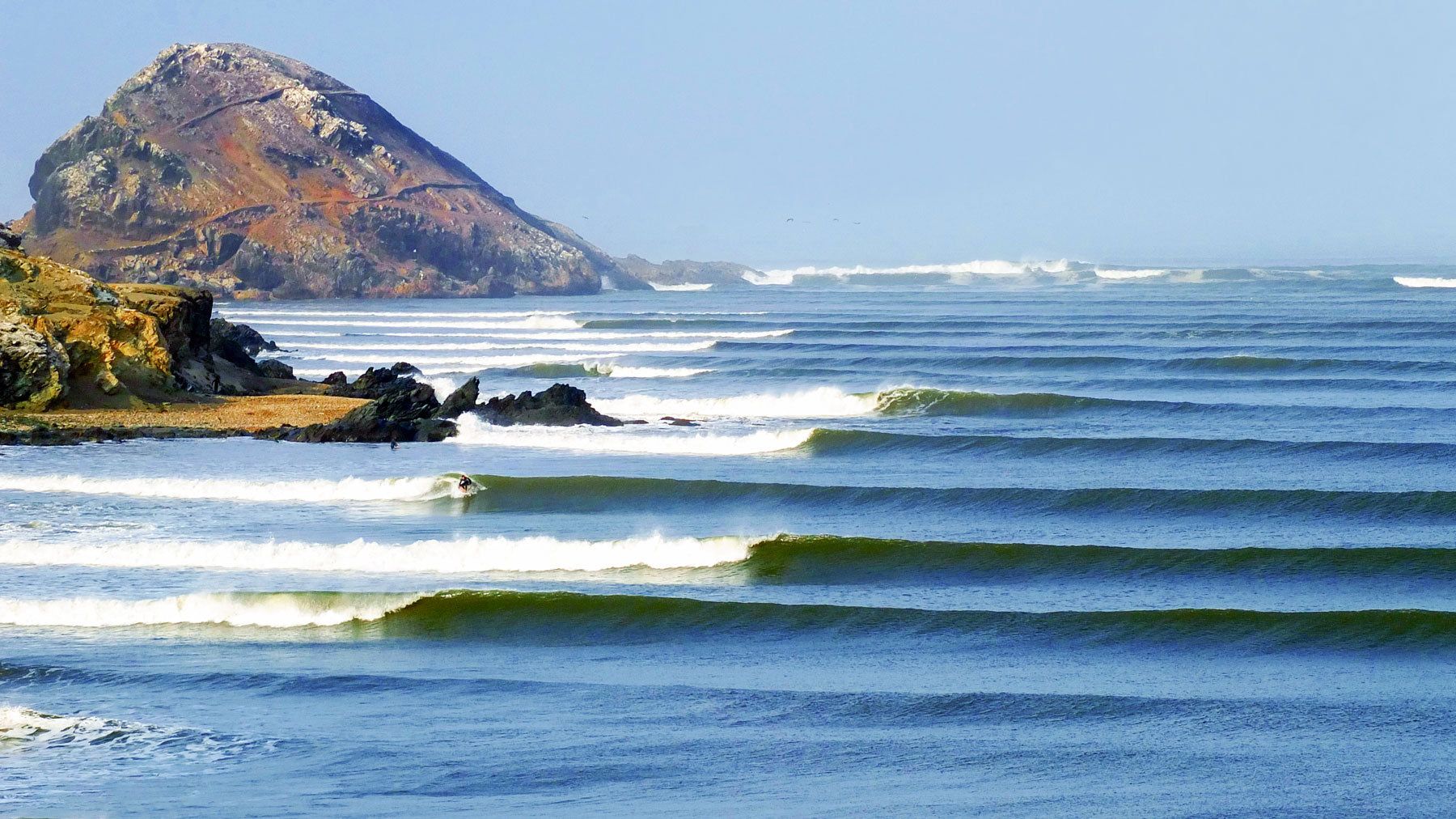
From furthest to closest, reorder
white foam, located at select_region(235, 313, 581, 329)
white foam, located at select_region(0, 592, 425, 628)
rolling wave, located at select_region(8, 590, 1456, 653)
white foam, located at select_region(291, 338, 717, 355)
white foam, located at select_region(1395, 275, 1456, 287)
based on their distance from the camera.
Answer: white foam, located at select_region(1395, 275, 1456, 287) → white foam, located at select_region(235, 313, 581, 329) → white foam, located at select_region(291, 338, 717, 355) → white foam, located at select_region(0, 592, 425, 628) → rolling wave, located at select_region(8, 590, 1456, 653)

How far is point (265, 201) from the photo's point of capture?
105875 mm

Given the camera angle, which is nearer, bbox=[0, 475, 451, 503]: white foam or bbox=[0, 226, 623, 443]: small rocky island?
bbox=[0, 475, 451, 503]: white foam

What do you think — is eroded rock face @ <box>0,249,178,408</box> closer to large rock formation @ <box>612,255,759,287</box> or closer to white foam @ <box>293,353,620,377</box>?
white foam @ <box>293,353,620,377</box>

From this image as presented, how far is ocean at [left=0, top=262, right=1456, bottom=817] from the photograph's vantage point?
28.1ft

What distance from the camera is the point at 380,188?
112438mm

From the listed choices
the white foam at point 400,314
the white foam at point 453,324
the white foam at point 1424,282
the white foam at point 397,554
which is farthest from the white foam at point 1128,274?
the white foam at point 397,554

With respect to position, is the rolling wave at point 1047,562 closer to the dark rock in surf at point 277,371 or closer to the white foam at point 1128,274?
the dark rock in surf at point 277,371

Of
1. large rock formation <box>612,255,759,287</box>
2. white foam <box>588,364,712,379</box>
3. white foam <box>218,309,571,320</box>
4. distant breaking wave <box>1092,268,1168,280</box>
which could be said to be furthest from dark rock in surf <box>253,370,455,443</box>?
large rock formation <box>612,255,759,287</box>

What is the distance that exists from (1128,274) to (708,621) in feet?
315

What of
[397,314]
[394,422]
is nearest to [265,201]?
[397,314]

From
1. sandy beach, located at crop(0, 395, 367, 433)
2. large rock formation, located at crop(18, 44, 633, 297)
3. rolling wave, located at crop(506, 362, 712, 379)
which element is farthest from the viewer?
large rock formation, located at crop(18, 44, 633, 297)

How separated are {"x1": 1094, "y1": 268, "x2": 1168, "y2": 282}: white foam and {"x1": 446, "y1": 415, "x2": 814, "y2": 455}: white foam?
7873 cm

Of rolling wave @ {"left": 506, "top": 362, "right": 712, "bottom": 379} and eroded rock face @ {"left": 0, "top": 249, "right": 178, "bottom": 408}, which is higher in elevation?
eroded rock face @ {"left": 0, "top": 249, "right": 178, "bottom": 408}

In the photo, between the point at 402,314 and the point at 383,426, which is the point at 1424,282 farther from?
the point at 383,426
